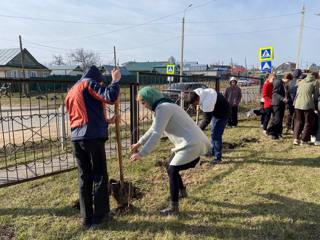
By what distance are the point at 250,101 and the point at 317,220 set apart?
1187cm

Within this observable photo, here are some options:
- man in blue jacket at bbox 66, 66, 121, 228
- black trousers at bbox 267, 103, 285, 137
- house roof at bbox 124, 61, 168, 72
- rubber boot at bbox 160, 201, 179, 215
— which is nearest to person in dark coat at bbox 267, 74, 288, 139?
black trousers at bbox 267, 103, 285, 137

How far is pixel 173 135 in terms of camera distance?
344 cm

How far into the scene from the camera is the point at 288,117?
8.66 metres

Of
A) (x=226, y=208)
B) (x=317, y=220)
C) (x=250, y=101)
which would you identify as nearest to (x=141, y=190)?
(x=226, y=208)

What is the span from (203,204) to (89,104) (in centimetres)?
186

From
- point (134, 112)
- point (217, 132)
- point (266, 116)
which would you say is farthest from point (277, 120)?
point (134, 112)

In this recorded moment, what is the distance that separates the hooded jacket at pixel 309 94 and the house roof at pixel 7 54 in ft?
126

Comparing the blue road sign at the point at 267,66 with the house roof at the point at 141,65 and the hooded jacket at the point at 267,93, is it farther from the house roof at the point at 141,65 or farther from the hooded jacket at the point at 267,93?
the house roof at the point at 141,65

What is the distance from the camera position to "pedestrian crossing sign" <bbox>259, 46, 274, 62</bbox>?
1184cm

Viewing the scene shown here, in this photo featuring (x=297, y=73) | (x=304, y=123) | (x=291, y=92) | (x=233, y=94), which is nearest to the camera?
(x=304, y=123)

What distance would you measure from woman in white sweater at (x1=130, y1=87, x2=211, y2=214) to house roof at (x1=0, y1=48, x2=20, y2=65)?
1558 inches

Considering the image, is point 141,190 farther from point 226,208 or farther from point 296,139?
point 296,139

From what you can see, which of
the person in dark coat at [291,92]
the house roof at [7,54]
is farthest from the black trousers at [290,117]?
the house roof at [7,54]

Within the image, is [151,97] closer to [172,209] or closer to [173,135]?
[173,135]
